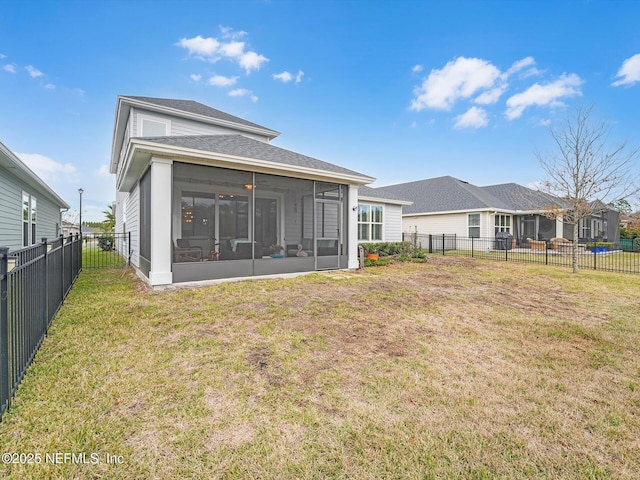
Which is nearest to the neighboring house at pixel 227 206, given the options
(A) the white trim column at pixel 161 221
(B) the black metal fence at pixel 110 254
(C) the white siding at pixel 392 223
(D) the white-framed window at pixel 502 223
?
(A) the white trim column at pixel 161 221

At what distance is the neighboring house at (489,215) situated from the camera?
→ 19453 millimetres

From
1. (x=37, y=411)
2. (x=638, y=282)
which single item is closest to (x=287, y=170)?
(x=37, y=411)

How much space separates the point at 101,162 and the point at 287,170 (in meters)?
19.3

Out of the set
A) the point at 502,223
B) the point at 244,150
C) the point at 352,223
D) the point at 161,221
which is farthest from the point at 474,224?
the point at 161,221

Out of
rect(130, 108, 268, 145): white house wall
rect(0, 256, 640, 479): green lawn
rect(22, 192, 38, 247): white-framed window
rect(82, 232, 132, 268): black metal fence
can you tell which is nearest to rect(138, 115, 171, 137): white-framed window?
rect(130, 108, 268, 145): white house wall

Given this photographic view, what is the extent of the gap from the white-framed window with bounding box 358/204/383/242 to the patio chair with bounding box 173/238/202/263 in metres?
8.63

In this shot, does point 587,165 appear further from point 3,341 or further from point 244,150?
point 3,341

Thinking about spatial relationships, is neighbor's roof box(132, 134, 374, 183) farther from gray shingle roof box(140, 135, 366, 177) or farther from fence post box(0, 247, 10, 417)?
fence post box(0, 247, 10, 417)

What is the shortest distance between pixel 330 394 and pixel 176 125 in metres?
12.8

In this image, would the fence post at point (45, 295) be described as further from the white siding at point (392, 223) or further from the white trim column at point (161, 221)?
the white siding at point (392, 223)

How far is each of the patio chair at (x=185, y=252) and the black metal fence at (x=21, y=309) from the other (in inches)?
104

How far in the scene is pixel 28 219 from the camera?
11.0 meters

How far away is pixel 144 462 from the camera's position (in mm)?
1796

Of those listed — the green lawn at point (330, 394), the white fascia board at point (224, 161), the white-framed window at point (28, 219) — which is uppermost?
the white fascia board at point (224, 161)
